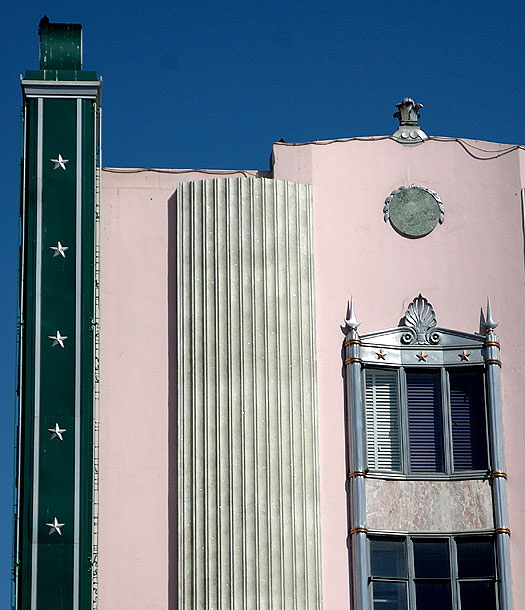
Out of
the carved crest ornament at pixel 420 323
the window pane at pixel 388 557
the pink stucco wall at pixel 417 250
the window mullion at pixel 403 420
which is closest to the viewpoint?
the window pane at pixel 388 557

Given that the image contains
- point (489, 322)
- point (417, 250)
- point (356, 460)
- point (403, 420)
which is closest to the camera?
point (356, 460)

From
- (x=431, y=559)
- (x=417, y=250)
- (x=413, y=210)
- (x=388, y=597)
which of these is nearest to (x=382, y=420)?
(x=431, y=559)

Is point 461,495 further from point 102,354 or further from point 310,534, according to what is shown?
point 102,354

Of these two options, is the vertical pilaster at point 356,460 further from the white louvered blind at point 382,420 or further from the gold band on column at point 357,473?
the white louvered blind at point 382,420

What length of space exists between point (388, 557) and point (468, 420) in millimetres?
2966

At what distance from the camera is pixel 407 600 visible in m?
33.2

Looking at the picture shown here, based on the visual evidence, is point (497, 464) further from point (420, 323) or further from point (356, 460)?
point (420, 323)

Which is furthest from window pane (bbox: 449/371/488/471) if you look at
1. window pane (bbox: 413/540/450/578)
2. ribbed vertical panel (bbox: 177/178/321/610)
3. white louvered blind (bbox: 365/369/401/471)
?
ribbed vertical panel (bbox: 177/178/321/610)

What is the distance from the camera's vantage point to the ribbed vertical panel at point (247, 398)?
32719mm

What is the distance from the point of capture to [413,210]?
116ft

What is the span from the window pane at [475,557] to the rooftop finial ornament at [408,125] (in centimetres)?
765

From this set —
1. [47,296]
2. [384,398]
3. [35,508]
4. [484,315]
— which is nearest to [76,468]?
[35,508]

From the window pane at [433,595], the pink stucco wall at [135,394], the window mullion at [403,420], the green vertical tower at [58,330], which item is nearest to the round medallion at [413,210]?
the window mullion at [403,420]

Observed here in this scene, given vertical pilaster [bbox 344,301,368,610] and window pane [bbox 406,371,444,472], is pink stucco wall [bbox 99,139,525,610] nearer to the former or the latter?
vertical pilaster [bbox 344,301,368,610]
